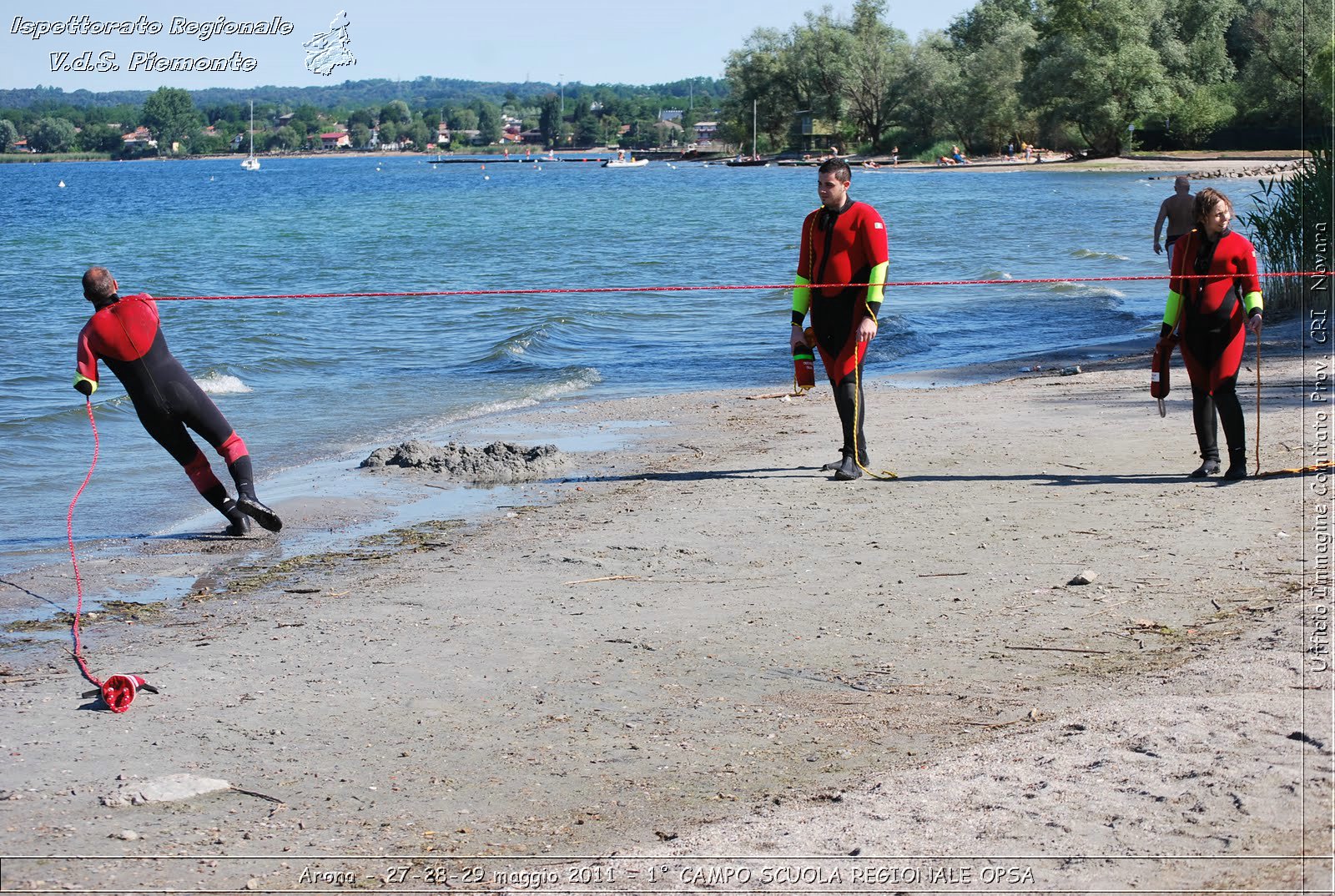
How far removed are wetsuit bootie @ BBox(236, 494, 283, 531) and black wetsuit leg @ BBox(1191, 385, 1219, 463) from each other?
19.5 ft

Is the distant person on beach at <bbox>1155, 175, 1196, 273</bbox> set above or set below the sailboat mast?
below

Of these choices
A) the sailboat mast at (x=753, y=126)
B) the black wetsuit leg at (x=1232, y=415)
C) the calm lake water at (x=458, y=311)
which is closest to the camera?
the black wetsuit leg at (x=1232, y=415)

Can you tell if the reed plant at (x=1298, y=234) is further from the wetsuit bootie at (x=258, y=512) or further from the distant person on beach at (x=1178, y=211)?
the wetsuit bootie at (x=258, y=512)

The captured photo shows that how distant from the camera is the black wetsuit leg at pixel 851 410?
29.9ft

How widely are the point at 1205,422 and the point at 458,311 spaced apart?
703 inches

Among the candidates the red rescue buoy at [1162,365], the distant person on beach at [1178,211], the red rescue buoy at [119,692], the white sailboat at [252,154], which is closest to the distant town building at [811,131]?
the white sailboat at [252,154]

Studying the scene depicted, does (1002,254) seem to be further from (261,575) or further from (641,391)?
(261,575)

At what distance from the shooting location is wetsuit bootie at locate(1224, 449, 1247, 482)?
8359 mm

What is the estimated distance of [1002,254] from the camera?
111ft

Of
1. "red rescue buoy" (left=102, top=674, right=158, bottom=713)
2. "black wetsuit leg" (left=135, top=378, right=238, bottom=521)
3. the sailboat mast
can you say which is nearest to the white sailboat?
the sailboat mast

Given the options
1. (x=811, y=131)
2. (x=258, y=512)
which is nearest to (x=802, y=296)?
(x=258, y=512)

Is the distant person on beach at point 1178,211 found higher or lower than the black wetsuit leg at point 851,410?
higher

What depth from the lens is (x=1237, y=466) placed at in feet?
27.5

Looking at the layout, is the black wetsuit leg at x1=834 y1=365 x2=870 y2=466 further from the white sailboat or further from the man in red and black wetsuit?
the white sailboat
